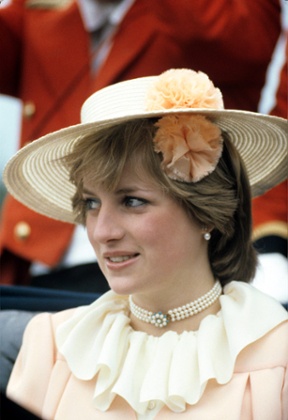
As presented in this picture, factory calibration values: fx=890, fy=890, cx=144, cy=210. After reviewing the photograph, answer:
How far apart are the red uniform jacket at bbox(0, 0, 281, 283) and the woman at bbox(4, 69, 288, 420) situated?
0.43 meters

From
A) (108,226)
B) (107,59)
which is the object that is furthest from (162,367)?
(107,59)

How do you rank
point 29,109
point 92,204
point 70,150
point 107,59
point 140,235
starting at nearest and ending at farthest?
point 140,235, point 92,204, point 70,150, point 107,59, point 29,109

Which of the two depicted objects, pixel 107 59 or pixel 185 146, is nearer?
pixel 185 146

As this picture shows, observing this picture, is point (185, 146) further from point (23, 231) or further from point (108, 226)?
point (23, 231)

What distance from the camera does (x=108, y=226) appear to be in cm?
169

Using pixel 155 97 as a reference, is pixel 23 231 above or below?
below

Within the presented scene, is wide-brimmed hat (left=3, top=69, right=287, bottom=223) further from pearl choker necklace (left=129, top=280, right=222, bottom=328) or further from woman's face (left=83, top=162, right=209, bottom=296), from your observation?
pearl choker necklace (left=129, top=280, right=222, bottom=328)

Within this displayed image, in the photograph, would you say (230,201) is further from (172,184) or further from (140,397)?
(140,397)

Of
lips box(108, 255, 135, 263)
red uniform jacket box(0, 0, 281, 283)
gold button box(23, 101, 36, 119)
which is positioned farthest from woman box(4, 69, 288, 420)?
gold button box(23, 101, 36, 119)

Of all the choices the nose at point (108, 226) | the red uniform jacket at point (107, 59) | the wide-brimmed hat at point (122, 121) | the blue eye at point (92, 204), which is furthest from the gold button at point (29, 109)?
the nose at point (108, 226)

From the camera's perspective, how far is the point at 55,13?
98.3 inches

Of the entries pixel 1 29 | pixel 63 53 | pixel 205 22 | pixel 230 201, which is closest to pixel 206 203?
pixel 230 201

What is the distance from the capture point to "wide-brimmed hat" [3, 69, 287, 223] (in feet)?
5.61

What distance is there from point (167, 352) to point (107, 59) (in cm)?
92
